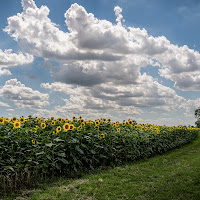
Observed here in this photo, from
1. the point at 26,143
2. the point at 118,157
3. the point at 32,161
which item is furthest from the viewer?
the point at 118,157

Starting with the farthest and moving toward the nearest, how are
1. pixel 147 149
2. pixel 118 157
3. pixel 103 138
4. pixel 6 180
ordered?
pixel 147 149, pixel 118 157, pixel 103 138, pixel 6 180

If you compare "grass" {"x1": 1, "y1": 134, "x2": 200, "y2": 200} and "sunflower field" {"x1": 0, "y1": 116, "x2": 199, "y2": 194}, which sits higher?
"sunflower field" {"x1": 0, "y1": 116, "x2": 199, "y2": 194}

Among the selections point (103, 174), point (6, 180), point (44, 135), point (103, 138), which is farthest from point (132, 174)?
point (6, 180)

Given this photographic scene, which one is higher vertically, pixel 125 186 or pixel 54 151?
pixel 54 151

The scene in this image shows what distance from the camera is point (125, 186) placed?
557 centimetres

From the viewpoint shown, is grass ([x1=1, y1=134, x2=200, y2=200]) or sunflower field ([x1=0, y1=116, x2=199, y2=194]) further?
sunflower field ([x1=0, y1=116, x2=199, y2=194])

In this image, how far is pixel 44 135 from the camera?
6621 millimetres

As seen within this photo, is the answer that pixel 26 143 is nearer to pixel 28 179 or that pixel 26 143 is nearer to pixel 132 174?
pixel 28 179

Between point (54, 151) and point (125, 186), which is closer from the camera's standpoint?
point (125, 186)

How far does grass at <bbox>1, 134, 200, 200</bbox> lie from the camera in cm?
483

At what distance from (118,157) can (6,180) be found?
13.7 feet

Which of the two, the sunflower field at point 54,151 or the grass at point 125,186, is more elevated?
the sunflower field at point 54,151

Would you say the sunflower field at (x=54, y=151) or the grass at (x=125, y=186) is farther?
the sunflower field at (x=54, y=151)

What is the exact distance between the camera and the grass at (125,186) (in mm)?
4832
